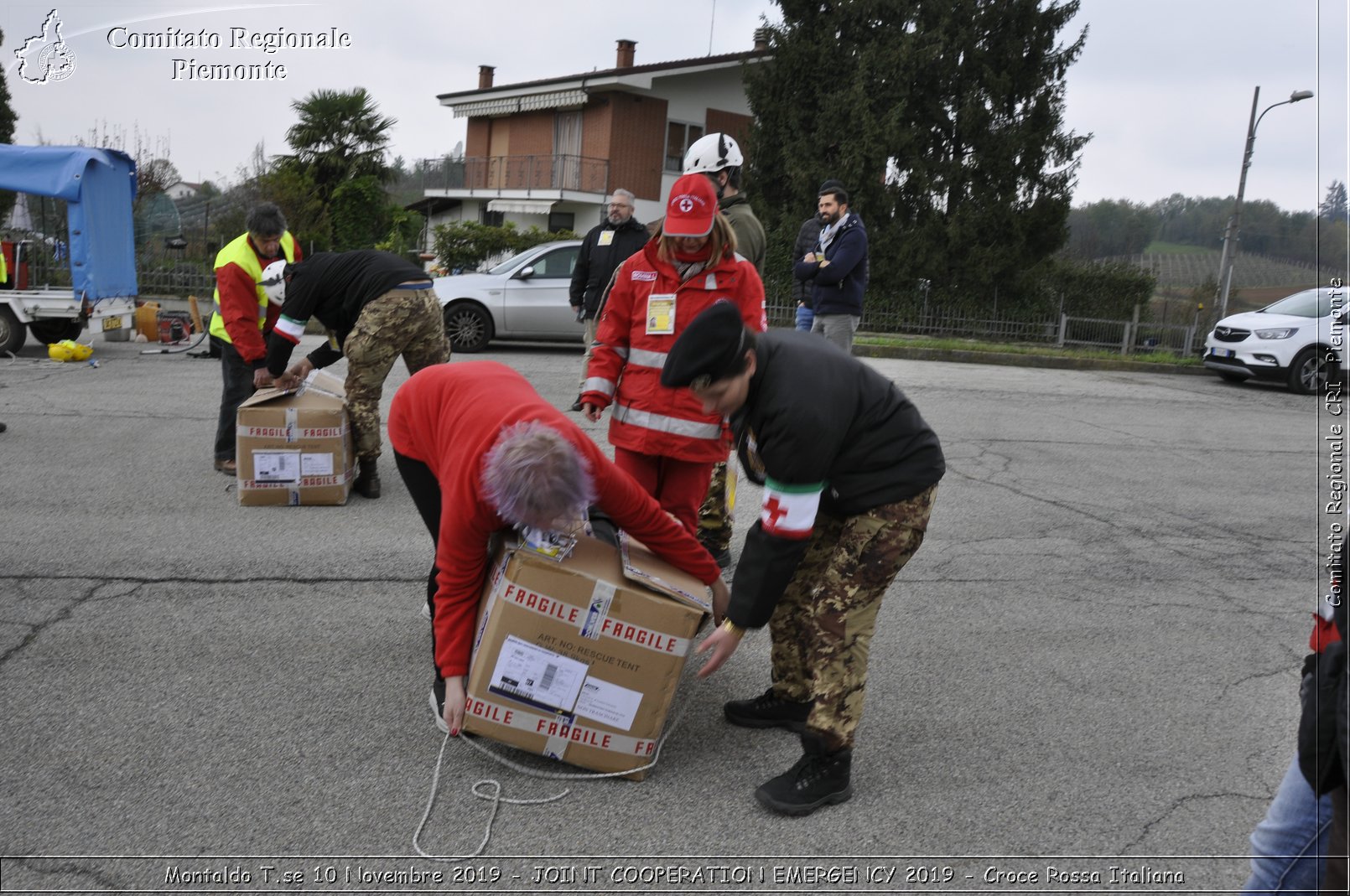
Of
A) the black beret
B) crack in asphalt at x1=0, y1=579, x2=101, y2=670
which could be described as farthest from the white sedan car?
the black beret

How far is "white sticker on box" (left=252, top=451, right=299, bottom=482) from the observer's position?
602 cm

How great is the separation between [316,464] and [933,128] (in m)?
18.4

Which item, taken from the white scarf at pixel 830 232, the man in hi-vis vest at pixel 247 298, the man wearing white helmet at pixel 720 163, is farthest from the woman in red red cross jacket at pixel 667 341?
the white scarf at pixel 830 232

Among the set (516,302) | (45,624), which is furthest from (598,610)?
(516,302)

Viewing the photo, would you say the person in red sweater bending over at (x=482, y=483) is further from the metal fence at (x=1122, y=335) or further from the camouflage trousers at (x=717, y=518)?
the metal fence at (x=1122, y=335)

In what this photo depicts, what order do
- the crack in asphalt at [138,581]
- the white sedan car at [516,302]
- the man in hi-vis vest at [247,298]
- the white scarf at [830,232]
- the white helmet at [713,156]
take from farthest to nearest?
the white sedan car at [516,302] → the white scarf at [830,232] → the man in hi-vis vest at [247,298] → the white helmet at [713,156] → the crack in asphalt at [138,581]

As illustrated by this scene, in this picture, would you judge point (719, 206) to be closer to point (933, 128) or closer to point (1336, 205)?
point (1336, 205)

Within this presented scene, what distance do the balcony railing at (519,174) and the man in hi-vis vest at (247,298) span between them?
2341cm

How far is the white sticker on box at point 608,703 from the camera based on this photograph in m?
3.16

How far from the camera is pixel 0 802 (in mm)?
2941

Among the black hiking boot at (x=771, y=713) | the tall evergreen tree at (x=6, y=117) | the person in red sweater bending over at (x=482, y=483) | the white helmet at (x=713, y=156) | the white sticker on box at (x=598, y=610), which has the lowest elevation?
the black hiking boot at (x=771, y=713)

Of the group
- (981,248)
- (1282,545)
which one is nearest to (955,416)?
(1282,545)

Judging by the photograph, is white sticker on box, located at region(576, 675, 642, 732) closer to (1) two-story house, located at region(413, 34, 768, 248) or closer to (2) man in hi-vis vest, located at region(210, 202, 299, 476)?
(2) man in hi-vis vest, located at region(210, 202, 299, 476)

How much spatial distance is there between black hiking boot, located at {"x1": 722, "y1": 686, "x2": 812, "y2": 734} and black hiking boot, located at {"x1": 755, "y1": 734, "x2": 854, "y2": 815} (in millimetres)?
480
